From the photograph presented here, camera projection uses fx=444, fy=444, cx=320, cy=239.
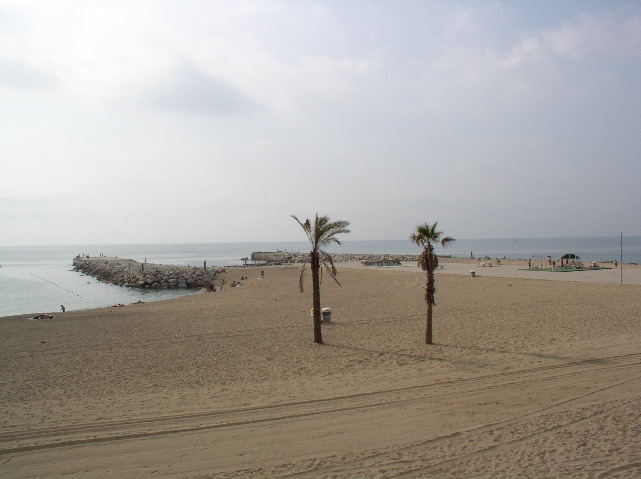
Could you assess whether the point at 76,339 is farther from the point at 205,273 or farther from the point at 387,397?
the point at 205,273

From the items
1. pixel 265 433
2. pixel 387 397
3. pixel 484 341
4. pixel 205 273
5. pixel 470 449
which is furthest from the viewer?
pixel 205 273

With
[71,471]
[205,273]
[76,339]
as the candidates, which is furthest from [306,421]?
[205,273]

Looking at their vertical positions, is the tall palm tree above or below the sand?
above

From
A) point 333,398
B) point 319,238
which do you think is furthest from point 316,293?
point 333,398

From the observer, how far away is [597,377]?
9203 mm

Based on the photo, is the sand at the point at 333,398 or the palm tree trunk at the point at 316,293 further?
the palm tree trunk at the point at 316,293

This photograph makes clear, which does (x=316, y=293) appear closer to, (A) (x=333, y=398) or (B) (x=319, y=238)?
(B) (x=319, y=238)

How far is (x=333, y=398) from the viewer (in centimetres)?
851

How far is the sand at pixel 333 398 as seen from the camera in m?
5.99

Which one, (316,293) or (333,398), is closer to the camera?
(333,398)

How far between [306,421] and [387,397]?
1862 millimetres

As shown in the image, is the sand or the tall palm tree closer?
Result: the sand

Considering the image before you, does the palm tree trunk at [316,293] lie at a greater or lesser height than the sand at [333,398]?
greater

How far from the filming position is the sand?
5988 mm
